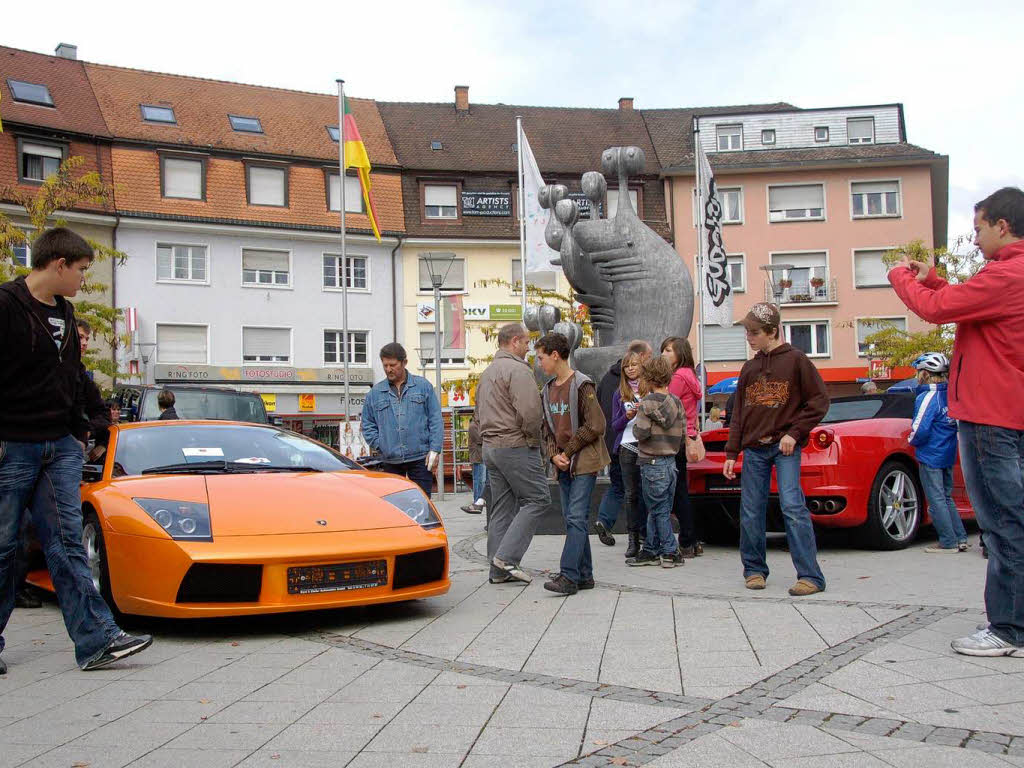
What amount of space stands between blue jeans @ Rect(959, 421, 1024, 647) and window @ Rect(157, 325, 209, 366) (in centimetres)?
3621

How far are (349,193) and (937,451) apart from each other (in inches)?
1393

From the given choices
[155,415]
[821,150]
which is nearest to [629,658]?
[155,415]

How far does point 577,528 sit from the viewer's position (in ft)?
22.2

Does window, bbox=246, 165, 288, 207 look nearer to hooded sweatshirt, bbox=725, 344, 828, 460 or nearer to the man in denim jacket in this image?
the man in denim jacket

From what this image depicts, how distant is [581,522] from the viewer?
266 inches

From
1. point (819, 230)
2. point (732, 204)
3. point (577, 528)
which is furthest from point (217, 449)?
point (819, 230)

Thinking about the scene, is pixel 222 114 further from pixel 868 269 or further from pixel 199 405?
pixel 199 405

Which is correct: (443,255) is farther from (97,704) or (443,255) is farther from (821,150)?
(821,150)

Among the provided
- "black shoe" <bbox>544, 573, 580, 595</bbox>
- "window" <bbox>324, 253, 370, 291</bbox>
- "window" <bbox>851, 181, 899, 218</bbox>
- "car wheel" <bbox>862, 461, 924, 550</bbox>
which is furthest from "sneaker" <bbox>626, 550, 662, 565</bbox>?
"window" <bbox>851, 181, 899, 218</bbox>

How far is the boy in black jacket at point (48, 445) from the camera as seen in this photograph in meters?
4.89

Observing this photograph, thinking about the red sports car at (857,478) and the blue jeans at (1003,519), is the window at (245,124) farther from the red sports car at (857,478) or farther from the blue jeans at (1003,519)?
the blue jeans at (1003,519)

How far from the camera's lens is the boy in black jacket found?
16.0 ft

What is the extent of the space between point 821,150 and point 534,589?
136 feet

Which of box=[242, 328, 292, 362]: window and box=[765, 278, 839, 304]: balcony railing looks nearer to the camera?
box=[242, 328, 292, 362]: window
